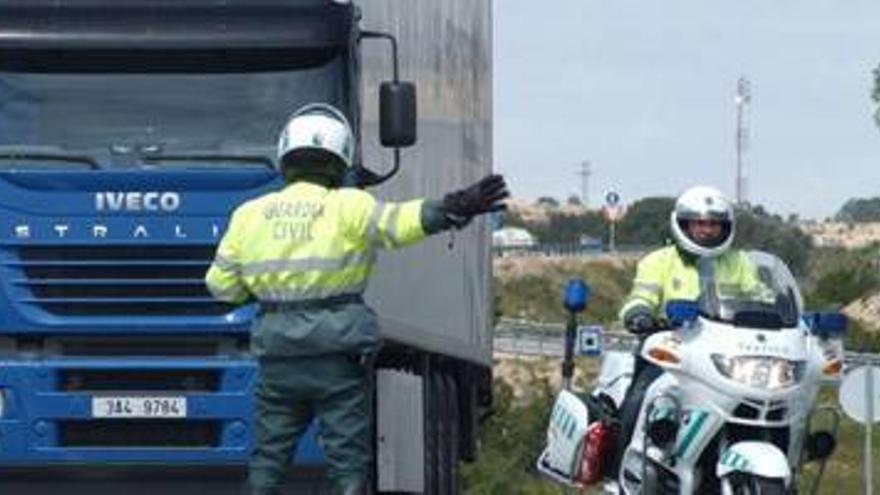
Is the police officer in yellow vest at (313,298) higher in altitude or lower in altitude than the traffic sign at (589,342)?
higher

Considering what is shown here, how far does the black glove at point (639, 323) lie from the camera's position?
517 inches

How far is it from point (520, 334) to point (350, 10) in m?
75.2

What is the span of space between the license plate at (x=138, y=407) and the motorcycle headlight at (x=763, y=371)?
2.96 metres

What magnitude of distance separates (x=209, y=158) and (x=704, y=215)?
102 inches

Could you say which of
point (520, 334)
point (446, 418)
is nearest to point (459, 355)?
point (446, 418)

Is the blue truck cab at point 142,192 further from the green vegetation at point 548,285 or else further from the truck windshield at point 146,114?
the green vegetation at point 548,285

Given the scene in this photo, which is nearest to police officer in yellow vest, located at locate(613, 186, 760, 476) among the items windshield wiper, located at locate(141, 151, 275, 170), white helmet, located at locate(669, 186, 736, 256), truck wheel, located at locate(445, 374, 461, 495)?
white helmet, located at locate(669, 186, 736, 256)

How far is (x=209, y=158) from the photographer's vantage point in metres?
13.6

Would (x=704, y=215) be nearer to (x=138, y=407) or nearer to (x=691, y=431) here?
(x=691, y=431)

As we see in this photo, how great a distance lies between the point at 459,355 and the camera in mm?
18047

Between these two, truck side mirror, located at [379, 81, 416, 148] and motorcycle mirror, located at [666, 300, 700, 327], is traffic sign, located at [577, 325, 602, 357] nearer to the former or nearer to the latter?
truck side mirror, located at [379, 81, 416, 148]

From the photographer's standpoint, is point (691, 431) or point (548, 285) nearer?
point (691, 431)

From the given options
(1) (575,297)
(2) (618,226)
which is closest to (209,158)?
(1) (575,297)

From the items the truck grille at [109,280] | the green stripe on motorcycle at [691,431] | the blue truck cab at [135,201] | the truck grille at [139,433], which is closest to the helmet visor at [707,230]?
the green stripe on motorcycle at [691,431]
